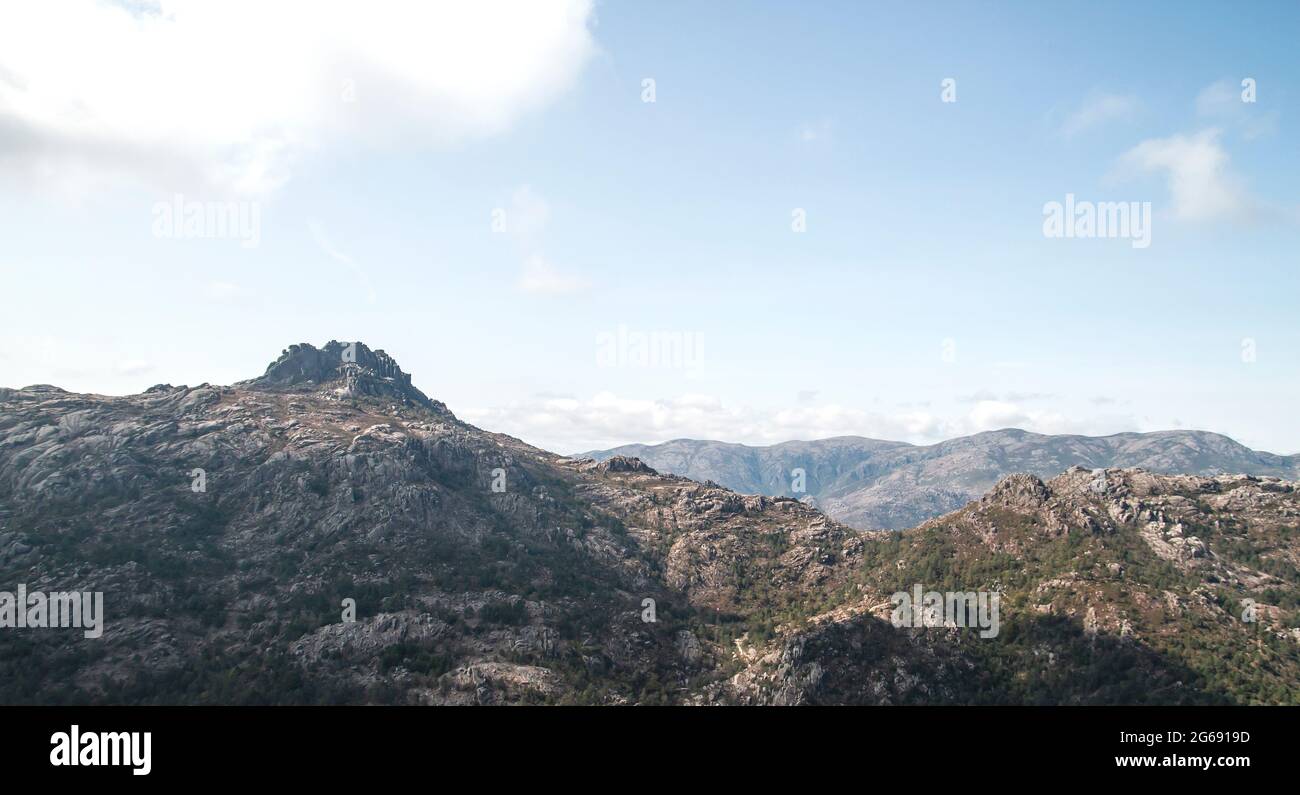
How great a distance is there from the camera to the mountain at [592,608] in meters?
132

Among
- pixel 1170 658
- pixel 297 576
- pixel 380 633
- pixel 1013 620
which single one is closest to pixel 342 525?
pixel 297 576

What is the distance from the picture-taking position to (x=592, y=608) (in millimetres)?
180125

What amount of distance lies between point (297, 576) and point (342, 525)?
23.0 metres

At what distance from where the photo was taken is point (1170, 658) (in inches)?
5020

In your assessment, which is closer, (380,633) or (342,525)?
(380,633)

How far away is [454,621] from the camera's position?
527 feet

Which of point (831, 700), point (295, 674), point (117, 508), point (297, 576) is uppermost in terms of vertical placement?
point (117, 508)

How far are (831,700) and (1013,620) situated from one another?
5245cm

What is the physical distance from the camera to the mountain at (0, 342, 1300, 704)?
131500 mm
